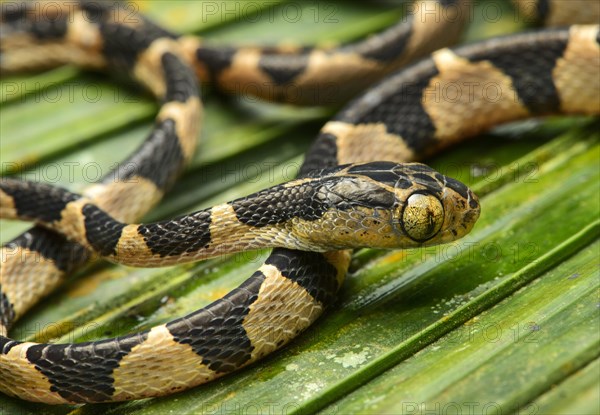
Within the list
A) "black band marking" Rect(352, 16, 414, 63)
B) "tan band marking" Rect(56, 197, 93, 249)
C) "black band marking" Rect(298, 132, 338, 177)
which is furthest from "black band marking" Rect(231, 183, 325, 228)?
"black band marking" Rect(352, 16, 414, 63)

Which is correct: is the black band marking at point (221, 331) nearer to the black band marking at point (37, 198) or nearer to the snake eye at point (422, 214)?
the snake eye at point (422, 214)

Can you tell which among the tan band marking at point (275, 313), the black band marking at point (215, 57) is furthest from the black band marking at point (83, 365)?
the black band marking at point (215, 57)

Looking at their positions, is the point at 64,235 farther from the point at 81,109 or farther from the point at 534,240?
the point at 534,240

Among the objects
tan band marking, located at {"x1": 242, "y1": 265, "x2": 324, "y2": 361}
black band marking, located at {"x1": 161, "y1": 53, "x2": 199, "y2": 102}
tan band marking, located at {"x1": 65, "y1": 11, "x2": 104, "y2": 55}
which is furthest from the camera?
tan band marking, located at {"x1": 65, "y1": 11, "x2": 104, "y2": 55}

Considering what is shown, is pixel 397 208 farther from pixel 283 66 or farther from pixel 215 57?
pixel 215 57

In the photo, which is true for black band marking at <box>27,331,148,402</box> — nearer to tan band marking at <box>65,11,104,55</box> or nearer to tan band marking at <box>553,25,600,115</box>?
tan band marking at <box>553,25,600,115</box>

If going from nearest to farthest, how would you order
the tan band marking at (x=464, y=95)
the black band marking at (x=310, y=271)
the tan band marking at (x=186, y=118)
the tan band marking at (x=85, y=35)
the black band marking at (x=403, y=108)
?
the black band marking at (x=310, y=271) → the black band marking at (x=403, y=108) → the tan band marking at (x=464, y=95) → the tan band marking at (x=186, y=118) → the tan band marking at (x=85, y=35)

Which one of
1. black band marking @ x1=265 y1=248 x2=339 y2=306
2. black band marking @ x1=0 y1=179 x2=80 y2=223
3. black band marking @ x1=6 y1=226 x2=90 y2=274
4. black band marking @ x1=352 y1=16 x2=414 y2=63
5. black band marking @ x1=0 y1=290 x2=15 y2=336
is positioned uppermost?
black band marking @ x1=352 y1=16 x2=414 y2=63

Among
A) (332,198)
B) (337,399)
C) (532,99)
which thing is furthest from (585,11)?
(337,399)
